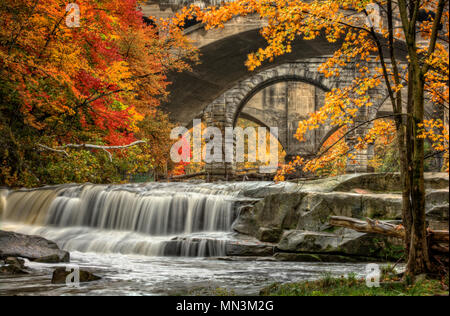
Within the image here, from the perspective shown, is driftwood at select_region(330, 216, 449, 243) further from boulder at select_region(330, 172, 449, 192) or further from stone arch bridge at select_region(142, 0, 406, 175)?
stone arch bridge at select_region(142, 0, 406, 175)

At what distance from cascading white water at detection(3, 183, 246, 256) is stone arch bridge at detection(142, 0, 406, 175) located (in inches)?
282

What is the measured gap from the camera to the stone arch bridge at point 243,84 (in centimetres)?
1736

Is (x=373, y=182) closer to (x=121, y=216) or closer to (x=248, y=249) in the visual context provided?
(x=248, y=249)

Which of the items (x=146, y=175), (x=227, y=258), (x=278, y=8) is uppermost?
(x=278, y=8)

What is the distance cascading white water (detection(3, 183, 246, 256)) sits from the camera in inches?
403

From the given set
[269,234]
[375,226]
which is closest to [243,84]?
[269,234]

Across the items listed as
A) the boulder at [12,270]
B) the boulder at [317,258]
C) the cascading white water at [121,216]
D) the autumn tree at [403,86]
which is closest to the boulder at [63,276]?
the boulder at [12,270]

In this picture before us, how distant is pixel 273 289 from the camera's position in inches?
201

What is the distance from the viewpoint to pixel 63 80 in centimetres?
996

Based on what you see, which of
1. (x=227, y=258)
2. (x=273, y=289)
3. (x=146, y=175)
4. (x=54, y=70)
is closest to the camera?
(x=273, y=289)
